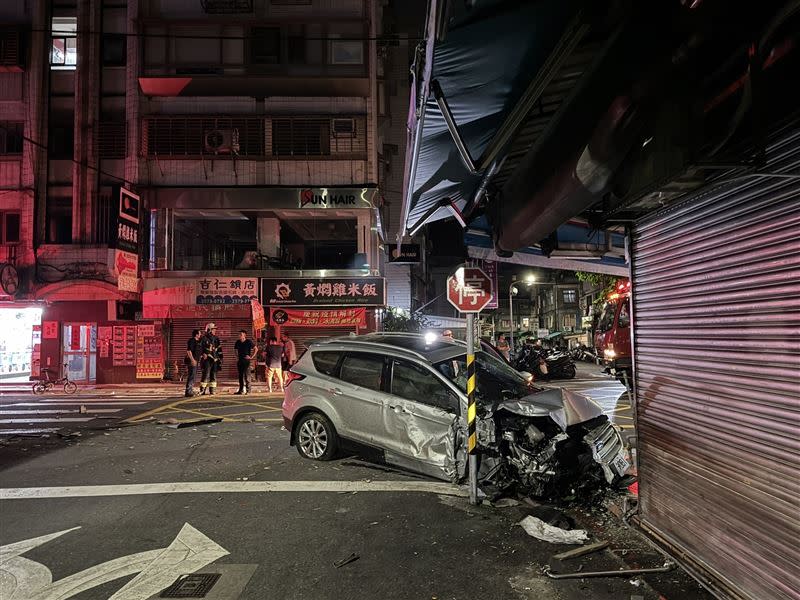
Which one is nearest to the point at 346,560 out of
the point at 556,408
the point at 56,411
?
the point at 556,408

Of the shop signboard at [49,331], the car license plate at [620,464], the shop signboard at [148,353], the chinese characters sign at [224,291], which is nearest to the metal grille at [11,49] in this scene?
the shop signboard at [49,331]

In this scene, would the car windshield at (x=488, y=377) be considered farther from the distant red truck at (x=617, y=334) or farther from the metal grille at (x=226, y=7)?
the metal grille at (x=226, y=7)

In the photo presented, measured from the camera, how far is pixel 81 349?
19.9 metres

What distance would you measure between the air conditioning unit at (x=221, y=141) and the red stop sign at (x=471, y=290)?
55.7ft

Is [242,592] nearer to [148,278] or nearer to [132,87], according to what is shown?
[148,278]

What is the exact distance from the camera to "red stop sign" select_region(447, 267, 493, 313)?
591 centimetres

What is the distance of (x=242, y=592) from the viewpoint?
11.9 ft

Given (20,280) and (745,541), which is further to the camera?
(20,280)

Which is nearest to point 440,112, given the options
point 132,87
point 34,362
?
→ point 132,87

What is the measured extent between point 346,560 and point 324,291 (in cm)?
1597

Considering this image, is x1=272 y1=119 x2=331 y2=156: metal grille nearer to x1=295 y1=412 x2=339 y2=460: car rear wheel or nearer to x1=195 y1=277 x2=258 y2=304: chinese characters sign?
x1=195 y1=277 x2=258 y2=304: chinese characters sign

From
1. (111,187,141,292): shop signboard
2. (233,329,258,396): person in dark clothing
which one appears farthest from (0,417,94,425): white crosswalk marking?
(111,187,141,292): shop signboard

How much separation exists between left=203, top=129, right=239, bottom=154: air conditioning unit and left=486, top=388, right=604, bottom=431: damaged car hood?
18.2m

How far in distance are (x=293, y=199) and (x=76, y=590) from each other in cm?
1774
